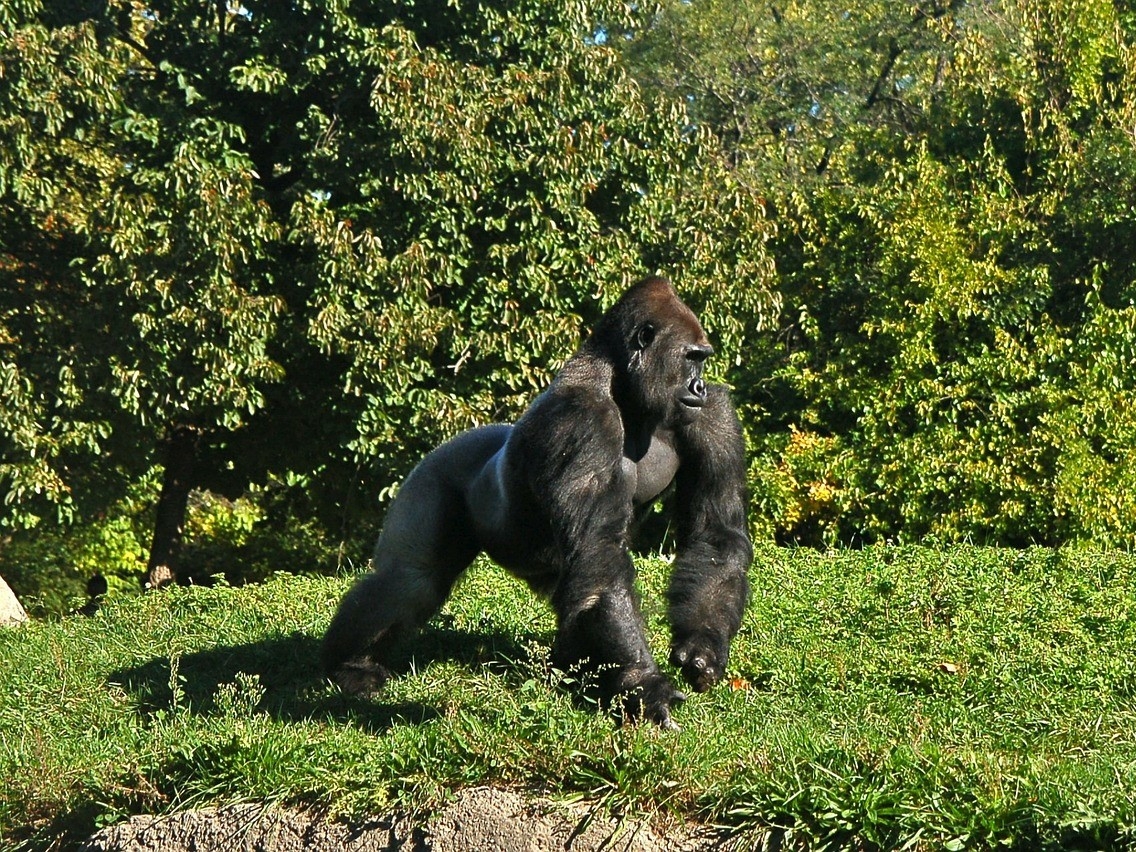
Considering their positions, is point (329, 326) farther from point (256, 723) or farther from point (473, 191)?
point (256, 723)

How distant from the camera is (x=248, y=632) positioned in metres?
7.41

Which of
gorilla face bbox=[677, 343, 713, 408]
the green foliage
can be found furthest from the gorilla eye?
the green foliage

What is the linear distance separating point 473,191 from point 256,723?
21.6 feet

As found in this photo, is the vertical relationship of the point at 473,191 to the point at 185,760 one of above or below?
above

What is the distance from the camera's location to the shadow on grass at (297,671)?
5836 millimetres

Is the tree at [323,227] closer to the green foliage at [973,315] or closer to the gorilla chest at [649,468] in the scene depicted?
the green foliage at [973,315]

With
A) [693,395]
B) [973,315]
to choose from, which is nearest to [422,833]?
[693,395]

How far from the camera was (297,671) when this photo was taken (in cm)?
670

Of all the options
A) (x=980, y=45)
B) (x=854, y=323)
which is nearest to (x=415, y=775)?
(x=854, y=323)

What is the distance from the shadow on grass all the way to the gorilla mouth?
4.12 ft

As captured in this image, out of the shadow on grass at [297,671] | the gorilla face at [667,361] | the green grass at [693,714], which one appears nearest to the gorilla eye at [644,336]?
the gorilla face at [667,361]

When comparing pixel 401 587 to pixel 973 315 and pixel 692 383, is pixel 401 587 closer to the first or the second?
pixel 692 383

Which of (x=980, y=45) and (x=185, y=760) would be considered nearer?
(x=185, y=760)

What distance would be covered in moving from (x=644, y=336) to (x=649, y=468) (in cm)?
52
